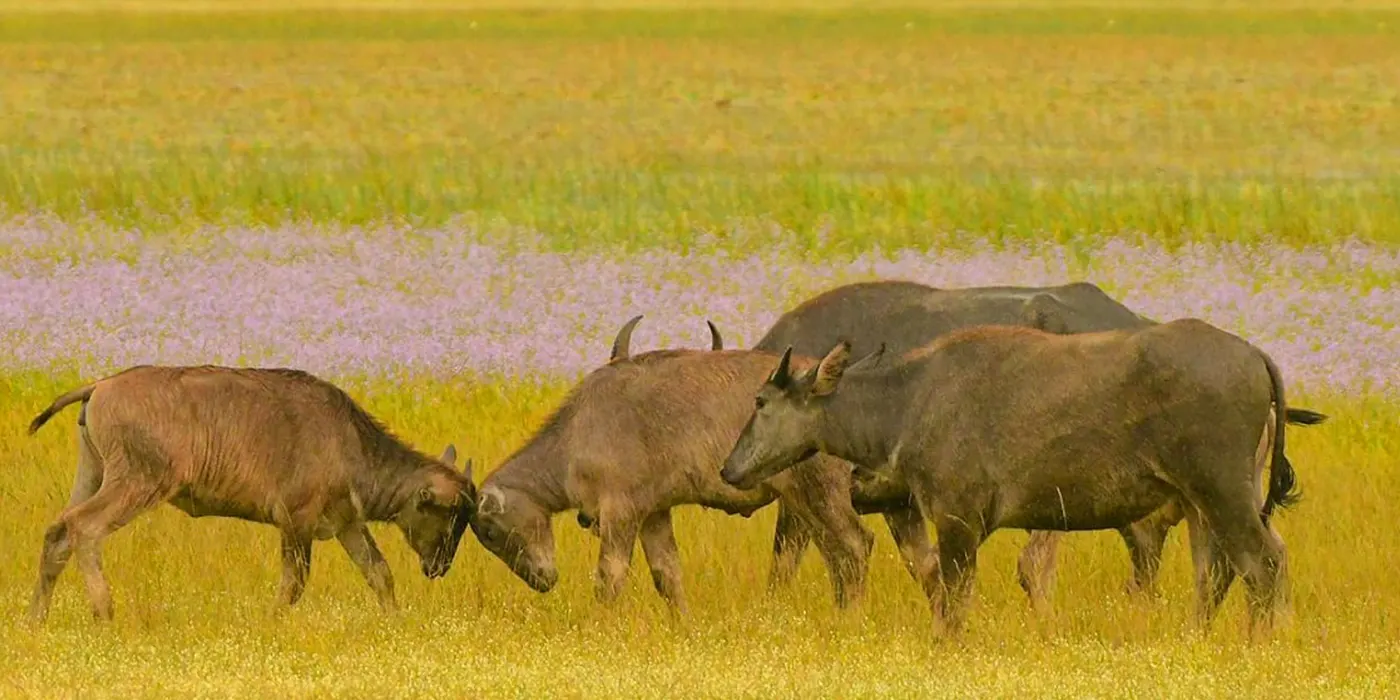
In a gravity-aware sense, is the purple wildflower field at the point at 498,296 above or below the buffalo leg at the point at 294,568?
below

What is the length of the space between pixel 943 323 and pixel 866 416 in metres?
2.02

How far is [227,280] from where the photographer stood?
22484 millimetres

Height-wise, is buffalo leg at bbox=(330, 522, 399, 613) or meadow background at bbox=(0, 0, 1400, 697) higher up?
buffalo leg at bbox=(330, 522, 399, 613)

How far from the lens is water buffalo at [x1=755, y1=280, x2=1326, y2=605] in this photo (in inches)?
520

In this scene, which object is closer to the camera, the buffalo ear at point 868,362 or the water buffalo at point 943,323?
the buffalo ear at point 868,362

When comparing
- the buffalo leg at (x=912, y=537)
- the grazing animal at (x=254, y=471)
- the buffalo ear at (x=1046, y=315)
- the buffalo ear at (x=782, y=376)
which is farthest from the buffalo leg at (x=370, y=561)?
the buffalo ear at (x=1046, y=315)

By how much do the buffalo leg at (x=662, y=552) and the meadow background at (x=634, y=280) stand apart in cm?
20

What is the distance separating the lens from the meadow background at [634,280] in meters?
11.4

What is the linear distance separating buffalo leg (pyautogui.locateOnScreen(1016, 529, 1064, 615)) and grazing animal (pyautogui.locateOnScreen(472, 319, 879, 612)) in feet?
2.85

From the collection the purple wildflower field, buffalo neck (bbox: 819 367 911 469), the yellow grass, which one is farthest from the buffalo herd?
the purple wildflower field

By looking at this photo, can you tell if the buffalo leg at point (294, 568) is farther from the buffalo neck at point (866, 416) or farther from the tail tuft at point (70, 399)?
the buffalo neck at point (866, 416)

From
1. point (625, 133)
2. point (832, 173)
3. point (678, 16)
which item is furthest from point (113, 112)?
point (678, 16)

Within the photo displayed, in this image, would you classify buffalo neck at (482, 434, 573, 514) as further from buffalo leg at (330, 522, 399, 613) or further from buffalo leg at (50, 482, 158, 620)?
buffalo leg at (50, 482, 158, 620)

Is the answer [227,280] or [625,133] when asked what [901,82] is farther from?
[227,280]
